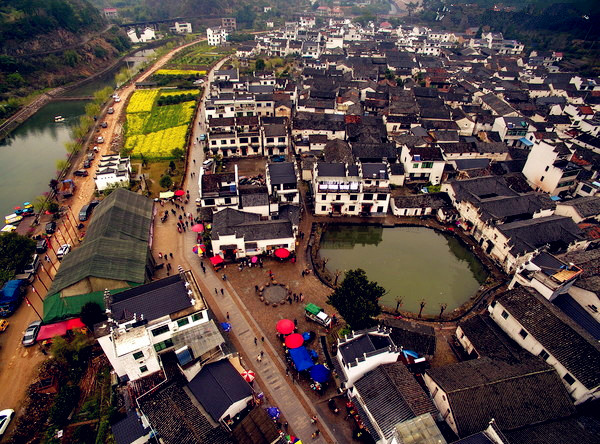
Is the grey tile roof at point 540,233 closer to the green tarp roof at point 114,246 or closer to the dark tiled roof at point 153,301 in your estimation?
the dark tiled roof at point 153,301

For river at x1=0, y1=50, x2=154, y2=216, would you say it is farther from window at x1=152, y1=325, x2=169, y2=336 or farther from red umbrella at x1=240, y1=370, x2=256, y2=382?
red umbrella at x1=240, y1=370, x2=256, y2=382

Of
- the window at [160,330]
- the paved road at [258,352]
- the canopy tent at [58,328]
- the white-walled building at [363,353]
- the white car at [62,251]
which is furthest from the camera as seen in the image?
the white car at [62,251]

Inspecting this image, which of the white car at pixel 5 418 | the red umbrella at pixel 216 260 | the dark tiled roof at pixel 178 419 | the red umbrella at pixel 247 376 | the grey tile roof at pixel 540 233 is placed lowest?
the white car at pixel 5 418

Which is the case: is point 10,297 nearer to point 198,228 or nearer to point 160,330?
point 160,330

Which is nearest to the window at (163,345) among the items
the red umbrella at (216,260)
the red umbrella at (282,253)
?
the red umbrella at (216,260)

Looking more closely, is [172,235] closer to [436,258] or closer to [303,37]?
[436,258]

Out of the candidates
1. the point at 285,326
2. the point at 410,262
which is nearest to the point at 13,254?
the point at 285,326

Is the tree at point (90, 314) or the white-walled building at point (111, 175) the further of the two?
the white-walled building at point (111, 175)
